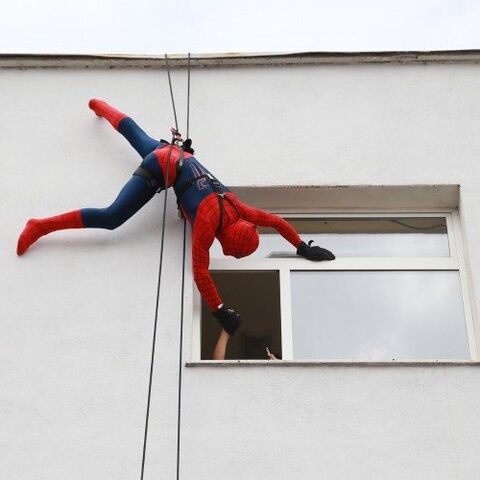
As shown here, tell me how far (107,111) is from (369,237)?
1712mm

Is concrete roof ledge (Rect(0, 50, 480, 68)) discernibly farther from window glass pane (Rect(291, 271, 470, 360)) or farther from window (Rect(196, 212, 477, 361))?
window glass pane (Rect(291, 271, 470, 360))

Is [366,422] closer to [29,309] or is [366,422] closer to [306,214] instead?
[306,214]

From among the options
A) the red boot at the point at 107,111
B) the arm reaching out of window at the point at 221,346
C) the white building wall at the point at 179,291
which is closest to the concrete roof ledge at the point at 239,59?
the white building wall at the point at 179,291

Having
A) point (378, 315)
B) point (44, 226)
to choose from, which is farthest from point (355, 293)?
point (44, 226)

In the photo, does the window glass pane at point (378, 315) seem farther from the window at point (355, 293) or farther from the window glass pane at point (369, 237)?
the window glass pane at point (369, 237)

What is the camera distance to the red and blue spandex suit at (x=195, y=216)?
4945 millimetres

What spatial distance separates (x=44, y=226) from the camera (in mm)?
5059

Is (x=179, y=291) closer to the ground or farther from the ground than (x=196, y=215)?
closer to the ground

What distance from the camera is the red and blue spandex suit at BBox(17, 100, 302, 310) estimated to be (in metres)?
4.95

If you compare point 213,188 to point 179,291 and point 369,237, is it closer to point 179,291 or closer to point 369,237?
point 179,291

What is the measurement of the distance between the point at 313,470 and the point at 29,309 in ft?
5.58

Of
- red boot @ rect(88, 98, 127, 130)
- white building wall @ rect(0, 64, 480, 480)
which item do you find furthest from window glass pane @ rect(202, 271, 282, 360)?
red boot @ rect(88, 98, 127, 130)

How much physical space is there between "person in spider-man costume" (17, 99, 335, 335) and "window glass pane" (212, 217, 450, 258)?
0.91ft

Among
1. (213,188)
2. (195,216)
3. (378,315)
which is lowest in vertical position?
(378,315)
